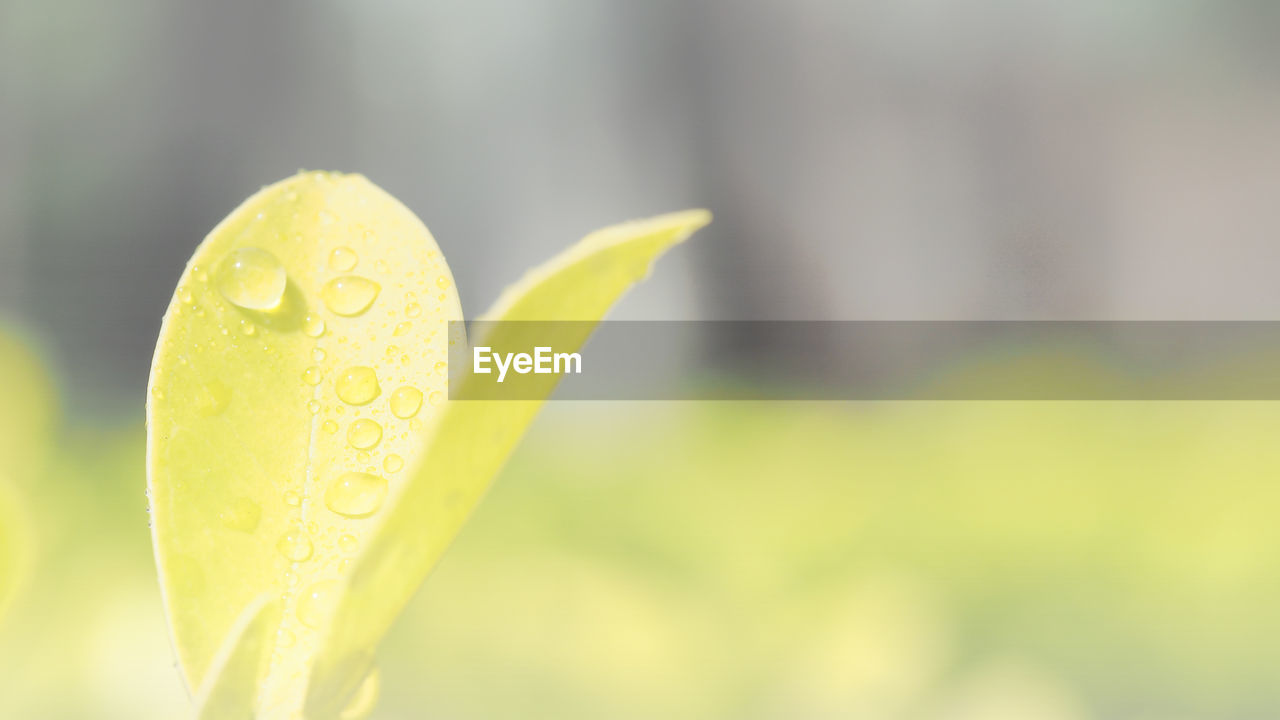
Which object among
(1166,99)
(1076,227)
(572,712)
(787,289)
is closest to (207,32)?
(787,289)

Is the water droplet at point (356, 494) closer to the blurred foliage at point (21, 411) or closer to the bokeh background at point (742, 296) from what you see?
the bokeh background at point (742, 296)

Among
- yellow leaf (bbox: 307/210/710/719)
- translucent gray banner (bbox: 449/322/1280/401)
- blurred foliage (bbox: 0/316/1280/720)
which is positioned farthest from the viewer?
translucent gray banner (bbox: 449/322/1280/401)

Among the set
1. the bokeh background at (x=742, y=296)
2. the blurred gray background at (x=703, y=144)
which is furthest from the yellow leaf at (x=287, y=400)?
the blurred gray background at (x=703, y=144)

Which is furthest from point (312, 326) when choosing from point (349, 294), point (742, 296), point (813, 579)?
point (742, 296)

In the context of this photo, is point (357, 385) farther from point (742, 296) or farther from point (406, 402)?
point (742, 296)

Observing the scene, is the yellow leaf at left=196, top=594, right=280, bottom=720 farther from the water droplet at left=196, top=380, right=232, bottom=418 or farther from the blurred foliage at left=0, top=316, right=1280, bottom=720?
the blurred foliage at left=0, top=316, right=1280, bottom=720

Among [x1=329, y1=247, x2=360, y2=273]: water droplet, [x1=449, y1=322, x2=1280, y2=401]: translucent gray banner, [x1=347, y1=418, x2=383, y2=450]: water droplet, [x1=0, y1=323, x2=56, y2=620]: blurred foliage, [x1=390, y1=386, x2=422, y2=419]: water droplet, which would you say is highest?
[x1=329, y1=247, x2=360, y2=273]: water droplet

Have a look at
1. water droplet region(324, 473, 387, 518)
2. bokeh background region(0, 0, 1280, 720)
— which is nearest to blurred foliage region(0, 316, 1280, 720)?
bokeh background region(0, 0, 1280, 720)
